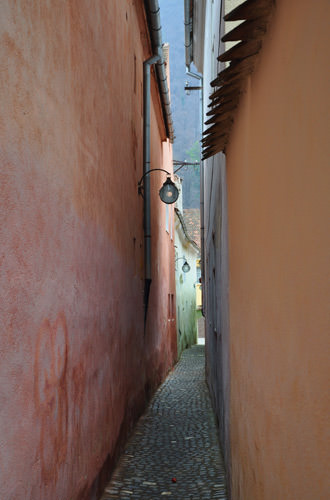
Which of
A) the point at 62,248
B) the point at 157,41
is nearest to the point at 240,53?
the point at 62,248

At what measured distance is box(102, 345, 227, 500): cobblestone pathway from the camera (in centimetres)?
561

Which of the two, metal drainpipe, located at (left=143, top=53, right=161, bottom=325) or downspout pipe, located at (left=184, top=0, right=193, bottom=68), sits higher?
downspout pipe, located at (left=184, top=0, right=193, bottom=68)

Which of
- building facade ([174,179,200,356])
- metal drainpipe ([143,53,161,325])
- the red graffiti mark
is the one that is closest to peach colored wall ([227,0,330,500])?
the red graffiti mark

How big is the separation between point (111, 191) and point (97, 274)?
144 centimetres

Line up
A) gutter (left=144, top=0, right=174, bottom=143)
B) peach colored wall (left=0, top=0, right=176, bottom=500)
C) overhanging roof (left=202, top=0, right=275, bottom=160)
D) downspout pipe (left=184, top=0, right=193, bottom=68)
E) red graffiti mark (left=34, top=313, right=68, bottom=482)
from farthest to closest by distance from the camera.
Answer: downspout pipe (left=184, top=0, right=193, bottom=68) → gutter (left=144, top=0, right=174, bottom=143) → red graffiti mark (left=34, top=313, right=68, bottom=482) → peach colored wall (left=0, top=0, right=176, bottom=500) → overhanging roof (left=202, top=0, right=275, bottom=160)

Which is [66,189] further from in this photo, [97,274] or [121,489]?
[121,489]

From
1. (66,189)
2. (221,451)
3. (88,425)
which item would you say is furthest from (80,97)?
(221,451)

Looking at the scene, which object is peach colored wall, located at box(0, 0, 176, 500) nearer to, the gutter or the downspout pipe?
the gutter

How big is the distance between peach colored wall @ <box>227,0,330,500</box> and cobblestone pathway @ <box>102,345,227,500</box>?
213cm

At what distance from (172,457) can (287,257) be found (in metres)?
5.39

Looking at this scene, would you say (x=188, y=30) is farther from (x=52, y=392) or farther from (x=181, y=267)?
(x=181, y=267)

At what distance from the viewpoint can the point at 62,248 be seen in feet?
13.6

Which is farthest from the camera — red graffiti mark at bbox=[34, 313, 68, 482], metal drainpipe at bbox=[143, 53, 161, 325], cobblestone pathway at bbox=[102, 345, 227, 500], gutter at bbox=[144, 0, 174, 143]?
metal drainpipe at bbox=[143, 53, 161, 325]

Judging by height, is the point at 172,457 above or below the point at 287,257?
below
